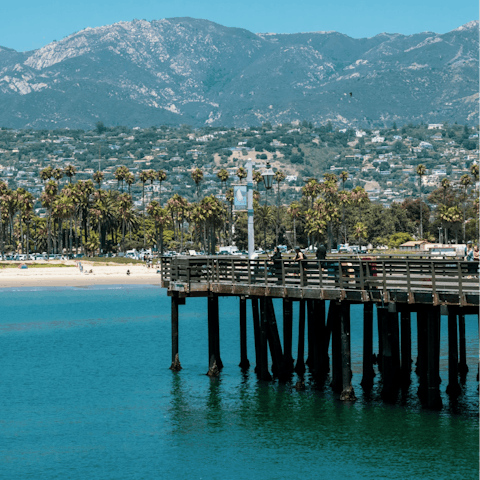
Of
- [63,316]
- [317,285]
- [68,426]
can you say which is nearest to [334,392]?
[317,285]

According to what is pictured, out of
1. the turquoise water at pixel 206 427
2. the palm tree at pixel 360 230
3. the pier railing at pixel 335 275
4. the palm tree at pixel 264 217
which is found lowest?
the turquoise water at pixel 206 427

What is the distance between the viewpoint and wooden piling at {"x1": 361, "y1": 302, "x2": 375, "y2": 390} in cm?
3162

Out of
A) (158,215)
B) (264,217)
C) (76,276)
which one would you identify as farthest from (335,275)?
(264,217)

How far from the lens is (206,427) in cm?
3114

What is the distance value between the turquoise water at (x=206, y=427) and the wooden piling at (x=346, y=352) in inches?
24.5

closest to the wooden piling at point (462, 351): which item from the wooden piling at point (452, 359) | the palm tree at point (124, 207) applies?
the wooden piling at point (452, 359)

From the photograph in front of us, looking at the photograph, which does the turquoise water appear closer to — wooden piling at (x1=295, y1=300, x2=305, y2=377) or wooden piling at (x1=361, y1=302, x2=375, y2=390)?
wooden piling at (x1=361, y1=302, x2=375, y2=390)

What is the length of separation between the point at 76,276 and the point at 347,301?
310 feet

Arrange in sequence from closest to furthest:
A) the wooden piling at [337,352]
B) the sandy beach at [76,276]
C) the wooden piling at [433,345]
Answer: the wooden piling at [433,345] < the wooden piling at [337,352] < the sandy beach at [76,276]

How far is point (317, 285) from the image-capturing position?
31.9 metres

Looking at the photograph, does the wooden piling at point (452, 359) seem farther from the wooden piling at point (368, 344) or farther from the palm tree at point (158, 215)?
the palm tree at point (158, 215)

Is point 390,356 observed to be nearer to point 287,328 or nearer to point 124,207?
point 287,328

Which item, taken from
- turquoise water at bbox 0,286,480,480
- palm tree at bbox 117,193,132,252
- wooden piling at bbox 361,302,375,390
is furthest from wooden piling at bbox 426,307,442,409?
palm tree at bbox 117,193,132,252

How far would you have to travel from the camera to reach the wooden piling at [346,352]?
30.7m
